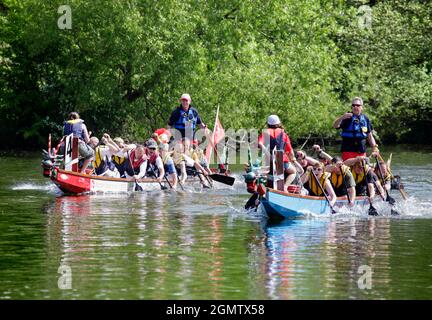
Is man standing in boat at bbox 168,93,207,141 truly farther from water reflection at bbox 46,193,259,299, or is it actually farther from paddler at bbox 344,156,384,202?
paddler at bbox 344,156,384,202

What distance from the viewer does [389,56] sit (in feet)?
179

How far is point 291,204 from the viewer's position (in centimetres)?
2406

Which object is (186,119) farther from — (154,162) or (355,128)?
(355,128)

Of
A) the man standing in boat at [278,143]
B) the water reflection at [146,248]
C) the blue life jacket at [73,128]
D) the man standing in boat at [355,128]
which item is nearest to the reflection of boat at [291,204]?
the man standing in boat at [278,143]

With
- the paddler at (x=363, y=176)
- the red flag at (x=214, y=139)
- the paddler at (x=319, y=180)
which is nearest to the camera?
the paddler at (x=319, y=180)

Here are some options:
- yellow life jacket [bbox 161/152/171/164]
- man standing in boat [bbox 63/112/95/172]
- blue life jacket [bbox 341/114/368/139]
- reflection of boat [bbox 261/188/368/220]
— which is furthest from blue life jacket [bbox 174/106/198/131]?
reflection of boat [bbox 261/188/368/220]

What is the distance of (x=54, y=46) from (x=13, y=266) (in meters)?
31.8

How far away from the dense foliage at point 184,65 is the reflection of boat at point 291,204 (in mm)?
21062

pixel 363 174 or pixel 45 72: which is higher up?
pixel 45 72

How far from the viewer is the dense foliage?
150 ft

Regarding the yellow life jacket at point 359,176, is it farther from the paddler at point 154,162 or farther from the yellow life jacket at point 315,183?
the paddler at point 154,162

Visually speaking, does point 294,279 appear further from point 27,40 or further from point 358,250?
point 27,40

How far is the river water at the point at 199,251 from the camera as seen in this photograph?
1684 centimetres
